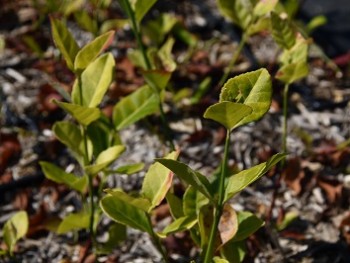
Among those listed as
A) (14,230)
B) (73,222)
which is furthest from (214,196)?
(14,230)

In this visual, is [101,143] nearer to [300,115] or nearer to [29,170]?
[29,170]

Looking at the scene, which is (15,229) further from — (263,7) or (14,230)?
(263,7)

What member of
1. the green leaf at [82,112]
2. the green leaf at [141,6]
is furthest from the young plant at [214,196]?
the green leaf at [141,6]

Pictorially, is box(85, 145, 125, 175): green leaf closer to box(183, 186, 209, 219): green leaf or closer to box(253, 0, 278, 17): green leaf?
box(183, 186, 209, 219): green leaf

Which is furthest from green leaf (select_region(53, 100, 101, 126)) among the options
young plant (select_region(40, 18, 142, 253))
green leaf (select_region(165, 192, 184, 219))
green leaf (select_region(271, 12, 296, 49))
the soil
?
green leaf (select_region(271, 12, 296, 49))

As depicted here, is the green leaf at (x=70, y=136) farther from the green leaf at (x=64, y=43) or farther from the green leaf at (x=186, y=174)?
the green leaf at (x=186, y=174)

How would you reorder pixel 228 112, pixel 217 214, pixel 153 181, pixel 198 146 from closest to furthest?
pixel 228 112 → pixel 217 214 → pixel 153 181 → pixel 198 146

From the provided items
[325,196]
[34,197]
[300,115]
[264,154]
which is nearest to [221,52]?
[300,115]

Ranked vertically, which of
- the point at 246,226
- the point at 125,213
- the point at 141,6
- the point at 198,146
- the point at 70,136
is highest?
the point at 141,6
